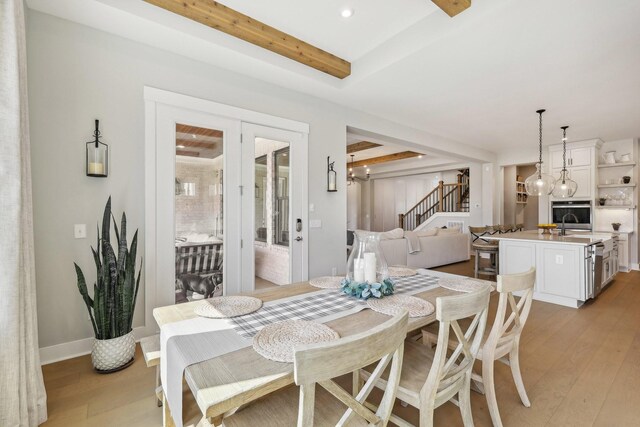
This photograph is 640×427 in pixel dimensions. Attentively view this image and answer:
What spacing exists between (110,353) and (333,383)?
86.0 inches

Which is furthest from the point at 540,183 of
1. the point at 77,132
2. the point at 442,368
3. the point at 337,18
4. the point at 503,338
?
the point at 77,132

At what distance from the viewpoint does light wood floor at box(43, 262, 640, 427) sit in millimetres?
1782

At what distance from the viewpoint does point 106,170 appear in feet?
8.29

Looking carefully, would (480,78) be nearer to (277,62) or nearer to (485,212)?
(277,62)

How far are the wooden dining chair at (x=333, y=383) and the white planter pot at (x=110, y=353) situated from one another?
1.60m

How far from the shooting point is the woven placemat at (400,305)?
149cm

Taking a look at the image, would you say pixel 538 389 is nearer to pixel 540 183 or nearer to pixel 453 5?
pixel 453 5

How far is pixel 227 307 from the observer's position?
1.57 m

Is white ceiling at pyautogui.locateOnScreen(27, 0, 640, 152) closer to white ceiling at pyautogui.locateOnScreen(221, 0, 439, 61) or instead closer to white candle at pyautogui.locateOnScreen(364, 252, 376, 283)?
white ceiling at pyautogui.locateOnScreen(221, 0, 439, 61)

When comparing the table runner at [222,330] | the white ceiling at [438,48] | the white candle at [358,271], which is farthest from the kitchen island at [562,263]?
the white candle at [358,271]

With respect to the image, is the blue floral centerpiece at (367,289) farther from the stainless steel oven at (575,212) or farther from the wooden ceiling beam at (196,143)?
the stainless steel oven at (575,212)

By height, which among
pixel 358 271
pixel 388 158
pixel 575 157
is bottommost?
pixel 358 271

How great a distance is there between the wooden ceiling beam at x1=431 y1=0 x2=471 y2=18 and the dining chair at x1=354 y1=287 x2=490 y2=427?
2.14 meters

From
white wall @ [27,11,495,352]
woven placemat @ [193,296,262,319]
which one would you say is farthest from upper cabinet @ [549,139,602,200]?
woven placemat @ [193,296,262,319]
